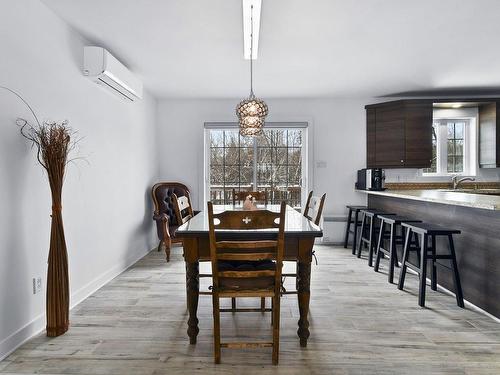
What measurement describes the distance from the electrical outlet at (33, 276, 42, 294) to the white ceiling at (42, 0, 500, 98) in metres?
2.07

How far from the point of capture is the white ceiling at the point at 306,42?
2545 mm

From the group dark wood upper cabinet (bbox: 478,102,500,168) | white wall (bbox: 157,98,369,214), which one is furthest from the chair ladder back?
dark wood upper cabinet (bbox: 478,102,500,168)

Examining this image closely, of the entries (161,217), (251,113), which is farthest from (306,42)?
(161,217)

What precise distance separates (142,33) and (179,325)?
254 cm

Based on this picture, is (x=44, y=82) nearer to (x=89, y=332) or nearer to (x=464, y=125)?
(x=89, y=332)

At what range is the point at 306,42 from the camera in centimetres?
314

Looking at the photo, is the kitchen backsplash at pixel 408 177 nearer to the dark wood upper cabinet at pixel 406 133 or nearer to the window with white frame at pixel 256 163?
the dark wood upper cabinet at pixel 406 133

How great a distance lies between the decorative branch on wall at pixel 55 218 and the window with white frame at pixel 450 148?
5.18 metres

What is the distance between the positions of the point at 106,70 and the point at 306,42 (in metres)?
1.92

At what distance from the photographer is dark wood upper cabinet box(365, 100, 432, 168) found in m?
4.88

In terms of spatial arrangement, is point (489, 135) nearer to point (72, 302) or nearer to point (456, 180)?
point (456, 180)

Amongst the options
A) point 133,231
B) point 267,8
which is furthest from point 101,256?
point 267,8

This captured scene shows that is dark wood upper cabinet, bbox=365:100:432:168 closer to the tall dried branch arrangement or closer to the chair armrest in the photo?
the chair armrest

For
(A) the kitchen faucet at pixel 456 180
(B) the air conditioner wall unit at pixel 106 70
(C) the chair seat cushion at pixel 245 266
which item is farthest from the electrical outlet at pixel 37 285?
(A) the kitchen faucet at pixel 456 180
